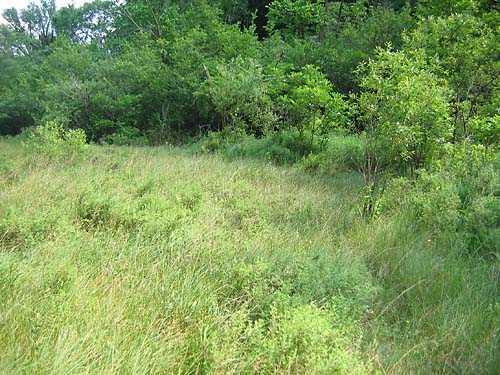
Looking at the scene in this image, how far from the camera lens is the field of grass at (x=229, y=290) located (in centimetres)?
211

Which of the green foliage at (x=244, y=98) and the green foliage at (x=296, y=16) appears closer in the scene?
the green foliage at (x=244, y=98)

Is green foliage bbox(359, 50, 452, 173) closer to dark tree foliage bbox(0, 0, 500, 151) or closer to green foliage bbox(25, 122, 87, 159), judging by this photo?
dark tree foliage bbox(0, 0, 500, 151)

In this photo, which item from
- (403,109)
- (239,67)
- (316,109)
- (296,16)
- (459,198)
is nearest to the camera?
(459,198)

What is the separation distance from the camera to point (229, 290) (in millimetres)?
2867

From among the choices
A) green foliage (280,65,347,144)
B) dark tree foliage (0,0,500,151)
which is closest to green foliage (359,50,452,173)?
dark tree foliage (0,0,500,151)

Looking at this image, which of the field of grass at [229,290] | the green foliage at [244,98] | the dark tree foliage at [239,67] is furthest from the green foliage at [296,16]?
the field of grass at [229,290]

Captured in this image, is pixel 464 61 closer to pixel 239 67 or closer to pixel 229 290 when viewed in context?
pixel 229 290

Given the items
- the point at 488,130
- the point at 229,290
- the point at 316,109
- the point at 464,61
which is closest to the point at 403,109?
the point at 488,130

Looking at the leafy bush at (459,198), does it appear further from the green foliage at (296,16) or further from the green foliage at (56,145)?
the green foliage at (296,16)

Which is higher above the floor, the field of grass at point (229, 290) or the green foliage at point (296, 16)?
the green foliage at point (296, 16)

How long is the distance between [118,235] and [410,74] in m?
4.34

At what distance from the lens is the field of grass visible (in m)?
2.11

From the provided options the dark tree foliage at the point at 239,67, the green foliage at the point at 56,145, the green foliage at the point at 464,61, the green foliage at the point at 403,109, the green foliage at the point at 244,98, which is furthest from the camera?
the green foliage at the point at 244,98

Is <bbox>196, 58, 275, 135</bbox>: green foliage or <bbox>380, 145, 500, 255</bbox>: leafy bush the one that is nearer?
<bbox>380, 145, 500, 255</bbox>: leafy bush
